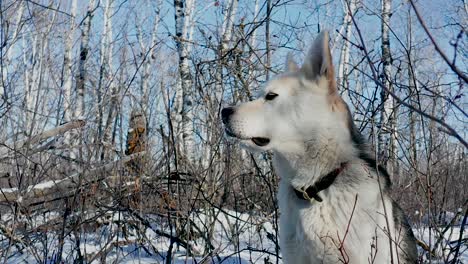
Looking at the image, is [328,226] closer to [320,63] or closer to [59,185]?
[320,63]

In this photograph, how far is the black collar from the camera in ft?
8.66

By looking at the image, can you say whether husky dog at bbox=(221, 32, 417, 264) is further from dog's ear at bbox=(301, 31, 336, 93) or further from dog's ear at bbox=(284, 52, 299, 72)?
dog's ear at bbox=(284, 52, 299, 72)

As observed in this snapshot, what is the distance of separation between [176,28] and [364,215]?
28.2ft

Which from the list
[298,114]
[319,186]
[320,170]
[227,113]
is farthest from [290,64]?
[319,186]

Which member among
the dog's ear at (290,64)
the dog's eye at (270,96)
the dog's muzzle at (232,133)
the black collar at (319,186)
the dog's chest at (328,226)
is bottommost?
the dog's chest at (328,226)

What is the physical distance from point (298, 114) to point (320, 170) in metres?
0.38

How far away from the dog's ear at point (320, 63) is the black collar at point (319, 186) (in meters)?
0.52

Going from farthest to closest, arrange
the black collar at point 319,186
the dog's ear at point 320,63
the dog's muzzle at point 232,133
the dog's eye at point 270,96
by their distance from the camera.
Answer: the dog's eye at point 270,96 → the dog's muzzle at point 232,133 → the dog's ear at point 320,63 → the black collar at point 319,186

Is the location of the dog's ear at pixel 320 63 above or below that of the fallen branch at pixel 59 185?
above

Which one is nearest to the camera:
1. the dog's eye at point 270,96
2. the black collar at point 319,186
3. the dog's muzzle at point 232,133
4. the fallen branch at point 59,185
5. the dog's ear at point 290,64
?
the black collar at point 319,186

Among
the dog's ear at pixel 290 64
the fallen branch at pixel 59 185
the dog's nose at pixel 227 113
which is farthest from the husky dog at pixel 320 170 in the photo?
the fallen branch at pixel 59 185

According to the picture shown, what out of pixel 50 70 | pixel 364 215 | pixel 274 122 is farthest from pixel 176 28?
pixel 364 215

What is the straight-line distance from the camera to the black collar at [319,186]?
2638 millimetres

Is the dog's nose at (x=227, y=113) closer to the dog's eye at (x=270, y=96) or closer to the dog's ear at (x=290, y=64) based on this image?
the dog's eye at (x=270, y=96)
